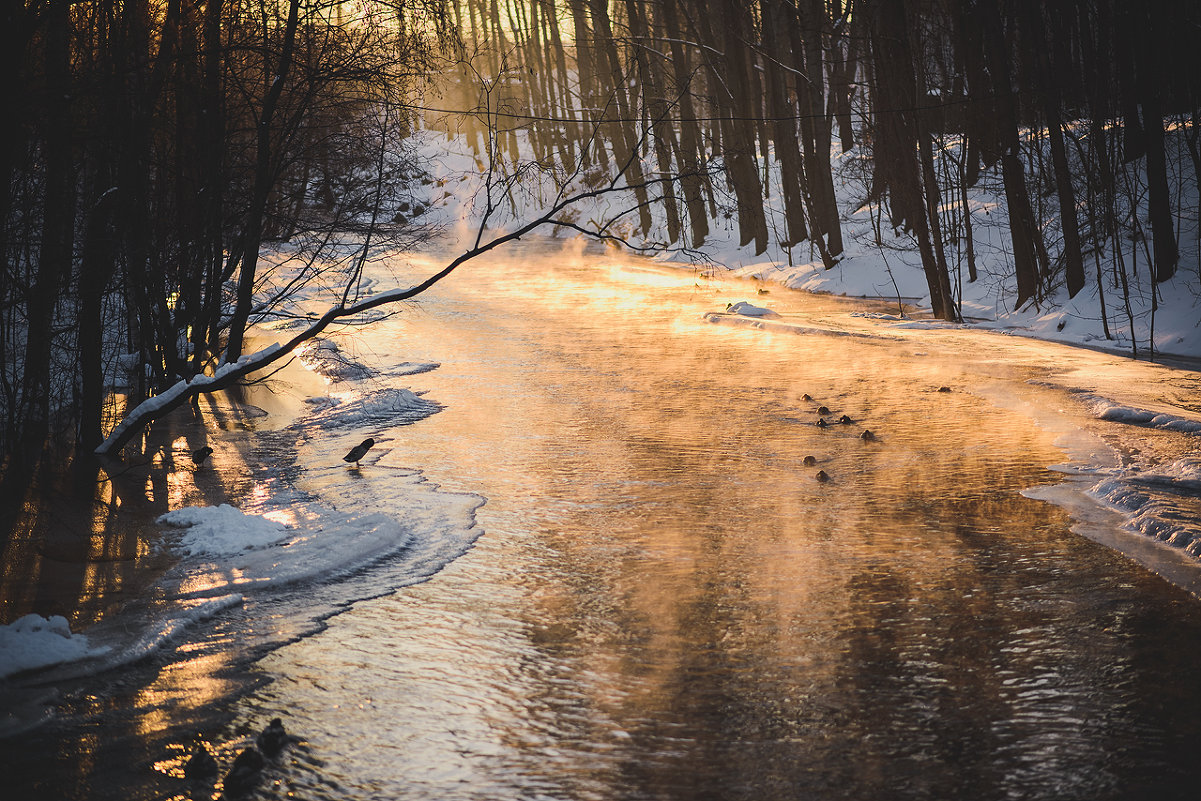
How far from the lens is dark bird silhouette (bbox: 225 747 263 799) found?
3.53 m

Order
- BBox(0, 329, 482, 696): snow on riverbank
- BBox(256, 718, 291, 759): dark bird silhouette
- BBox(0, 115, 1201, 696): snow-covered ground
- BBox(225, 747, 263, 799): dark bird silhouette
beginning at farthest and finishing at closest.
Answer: BBox(0, 115, 1201, 696): snow-covered ground < BBox(0, 329, 482, 696): snow on riverbank < BBox(256, 718, 291, 759): dark bird silhouette < BBox(225, 747, 263, 799): dark bird silhouette

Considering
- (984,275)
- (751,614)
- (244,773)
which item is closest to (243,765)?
(244,773)

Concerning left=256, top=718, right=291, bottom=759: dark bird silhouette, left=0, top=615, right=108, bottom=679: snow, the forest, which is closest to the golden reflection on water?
left=256, top=718, right=291, bottom=759: dark bird silhouette

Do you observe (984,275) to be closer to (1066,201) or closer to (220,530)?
(1066,201)

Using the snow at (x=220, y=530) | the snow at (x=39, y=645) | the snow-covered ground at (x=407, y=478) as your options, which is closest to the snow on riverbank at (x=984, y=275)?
the snow-covered ground at (x=407, y=478)

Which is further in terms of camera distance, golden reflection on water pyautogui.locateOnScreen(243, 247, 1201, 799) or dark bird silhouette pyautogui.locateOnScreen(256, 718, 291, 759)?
dark bird silhouette pyautogui.locateOnScreen(256, 718, 291, 759)

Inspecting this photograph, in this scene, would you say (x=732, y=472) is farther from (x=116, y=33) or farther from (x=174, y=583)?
(x=116, y=33)

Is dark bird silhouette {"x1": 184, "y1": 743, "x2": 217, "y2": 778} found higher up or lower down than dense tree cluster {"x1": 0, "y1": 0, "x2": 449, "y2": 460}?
lower down

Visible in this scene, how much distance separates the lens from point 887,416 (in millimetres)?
9609

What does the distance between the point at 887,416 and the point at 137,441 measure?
24.4 ft

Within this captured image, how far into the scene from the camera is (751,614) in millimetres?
4957

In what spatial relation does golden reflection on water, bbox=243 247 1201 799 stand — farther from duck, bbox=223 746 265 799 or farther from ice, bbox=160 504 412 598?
ice, bbox=160 504 412 598

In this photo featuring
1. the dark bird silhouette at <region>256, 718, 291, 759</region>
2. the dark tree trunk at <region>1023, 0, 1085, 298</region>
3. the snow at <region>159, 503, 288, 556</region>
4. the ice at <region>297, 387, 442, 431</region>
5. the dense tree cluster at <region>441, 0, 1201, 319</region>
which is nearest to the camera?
the dark bird silhouette at <region>256, 718, 291, 759</region>

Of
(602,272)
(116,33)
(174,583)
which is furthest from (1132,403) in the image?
(602,272)
